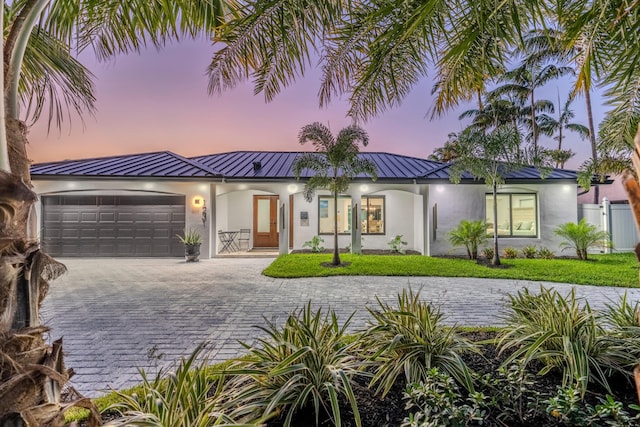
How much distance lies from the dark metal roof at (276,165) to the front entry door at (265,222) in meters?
1.91

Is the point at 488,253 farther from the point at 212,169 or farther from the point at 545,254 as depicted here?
the point at 212,169

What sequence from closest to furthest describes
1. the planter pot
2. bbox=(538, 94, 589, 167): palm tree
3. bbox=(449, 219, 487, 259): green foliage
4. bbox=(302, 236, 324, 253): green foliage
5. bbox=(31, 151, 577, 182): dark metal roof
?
bbox=(449, 219, 487, 259): green foliage → the planter pot → bbox=(31, 151, 577, 182): dark metal roof → bbox=(302, 236, 324, 253): green foliage → bbox=(538, 94, 589, 167): palm tree

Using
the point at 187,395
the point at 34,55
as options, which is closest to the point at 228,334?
the point at 187,395

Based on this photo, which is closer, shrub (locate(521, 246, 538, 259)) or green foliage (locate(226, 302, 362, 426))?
green foliage (locate(226, 302, 362, 426))

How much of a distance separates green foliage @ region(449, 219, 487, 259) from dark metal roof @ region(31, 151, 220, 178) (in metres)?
9.73

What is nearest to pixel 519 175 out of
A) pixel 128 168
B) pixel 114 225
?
pixel 128 168

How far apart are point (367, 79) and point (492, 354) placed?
3317 mm

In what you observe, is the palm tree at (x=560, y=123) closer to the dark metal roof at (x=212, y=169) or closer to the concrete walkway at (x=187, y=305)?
the dark metal roof at (x=212, y=169)

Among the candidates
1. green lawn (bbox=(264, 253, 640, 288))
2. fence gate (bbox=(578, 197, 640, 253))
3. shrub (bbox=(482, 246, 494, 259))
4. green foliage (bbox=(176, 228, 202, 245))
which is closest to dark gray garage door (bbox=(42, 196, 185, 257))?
green foliage (bbox=(176, 228, 202, 245))

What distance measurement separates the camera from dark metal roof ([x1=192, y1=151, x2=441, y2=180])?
12281 millimetres

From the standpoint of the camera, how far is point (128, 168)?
12.1 meters

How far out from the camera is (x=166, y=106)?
10.7 metres

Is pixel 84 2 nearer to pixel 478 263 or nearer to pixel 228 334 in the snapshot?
pixel 228 334

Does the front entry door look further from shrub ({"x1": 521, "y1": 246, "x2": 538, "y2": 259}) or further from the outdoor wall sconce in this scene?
shrub ({"x1": 521, "y1": 246, "x2": 538, "y2": 259})
